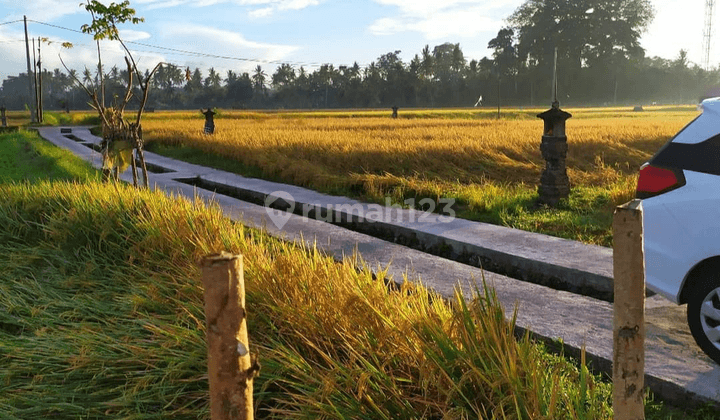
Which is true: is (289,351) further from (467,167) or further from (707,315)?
(467,167)

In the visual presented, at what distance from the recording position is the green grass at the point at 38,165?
11195 millimetres

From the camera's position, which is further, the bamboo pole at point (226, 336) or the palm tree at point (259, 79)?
the palm tree at point (259, 79)

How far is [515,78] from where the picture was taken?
92500 millimetres

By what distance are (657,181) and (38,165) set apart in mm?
13166

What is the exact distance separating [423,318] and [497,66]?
102169 mm

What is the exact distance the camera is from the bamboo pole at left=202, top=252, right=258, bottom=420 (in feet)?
5.12

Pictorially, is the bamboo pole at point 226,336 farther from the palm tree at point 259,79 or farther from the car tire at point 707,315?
the palm tree at point 259,79

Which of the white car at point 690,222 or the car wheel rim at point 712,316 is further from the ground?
the white car at point 690,222

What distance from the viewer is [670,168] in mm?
3662

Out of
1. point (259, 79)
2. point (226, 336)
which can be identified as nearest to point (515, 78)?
point (259, 79)

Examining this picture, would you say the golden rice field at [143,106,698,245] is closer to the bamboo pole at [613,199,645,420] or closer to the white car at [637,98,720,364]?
the white car at [637,98,720,364]

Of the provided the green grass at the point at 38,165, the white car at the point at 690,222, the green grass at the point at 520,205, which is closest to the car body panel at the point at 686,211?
the white car at the point at 690,222

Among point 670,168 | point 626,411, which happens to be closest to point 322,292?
point 626,411

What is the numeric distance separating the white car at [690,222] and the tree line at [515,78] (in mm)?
81186
